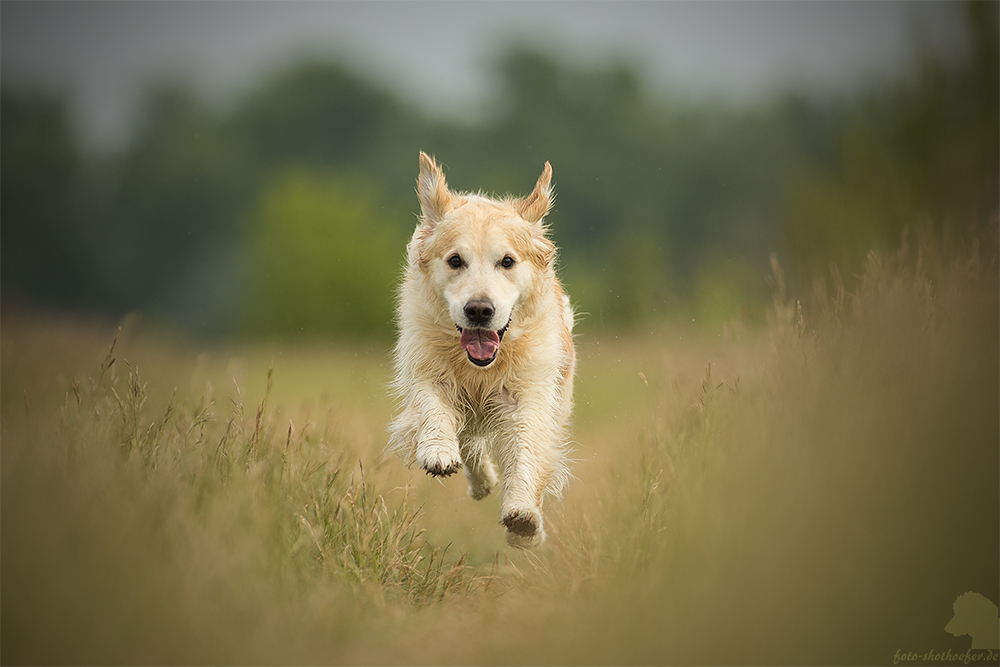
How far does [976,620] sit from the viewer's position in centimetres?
335

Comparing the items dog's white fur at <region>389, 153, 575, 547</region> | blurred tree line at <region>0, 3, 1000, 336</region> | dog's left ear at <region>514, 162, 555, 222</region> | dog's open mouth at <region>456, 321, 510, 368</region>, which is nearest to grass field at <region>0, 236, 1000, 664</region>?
dog's white fur at <region>389, 153, 575, 547</region>

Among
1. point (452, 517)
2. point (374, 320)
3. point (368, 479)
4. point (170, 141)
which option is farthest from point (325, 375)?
point (170, 141)

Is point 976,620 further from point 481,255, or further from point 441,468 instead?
point 481,255

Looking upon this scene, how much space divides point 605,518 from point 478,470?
1367 mm

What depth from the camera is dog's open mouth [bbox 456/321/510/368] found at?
414 centimetres

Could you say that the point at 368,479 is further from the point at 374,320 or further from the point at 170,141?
the point at 170,141

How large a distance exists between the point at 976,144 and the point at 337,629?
5152mm

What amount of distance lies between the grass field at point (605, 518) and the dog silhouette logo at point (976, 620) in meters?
0.05

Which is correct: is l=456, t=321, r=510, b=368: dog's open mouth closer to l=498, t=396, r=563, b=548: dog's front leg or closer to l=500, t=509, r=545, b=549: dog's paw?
l=498, t=396, r=563, b=548: dog's front leg

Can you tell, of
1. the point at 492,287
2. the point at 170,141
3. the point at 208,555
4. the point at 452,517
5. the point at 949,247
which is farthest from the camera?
the point at 170,141

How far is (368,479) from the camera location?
16.5 feet

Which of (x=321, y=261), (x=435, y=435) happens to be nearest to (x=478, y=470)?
(x=435, y=435)

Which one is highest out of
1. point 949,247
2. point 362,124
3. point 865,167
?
point 362,124

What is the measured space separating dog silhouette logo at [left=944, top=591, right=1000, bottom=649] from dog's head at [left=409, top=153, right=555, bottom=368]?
2.53 m
